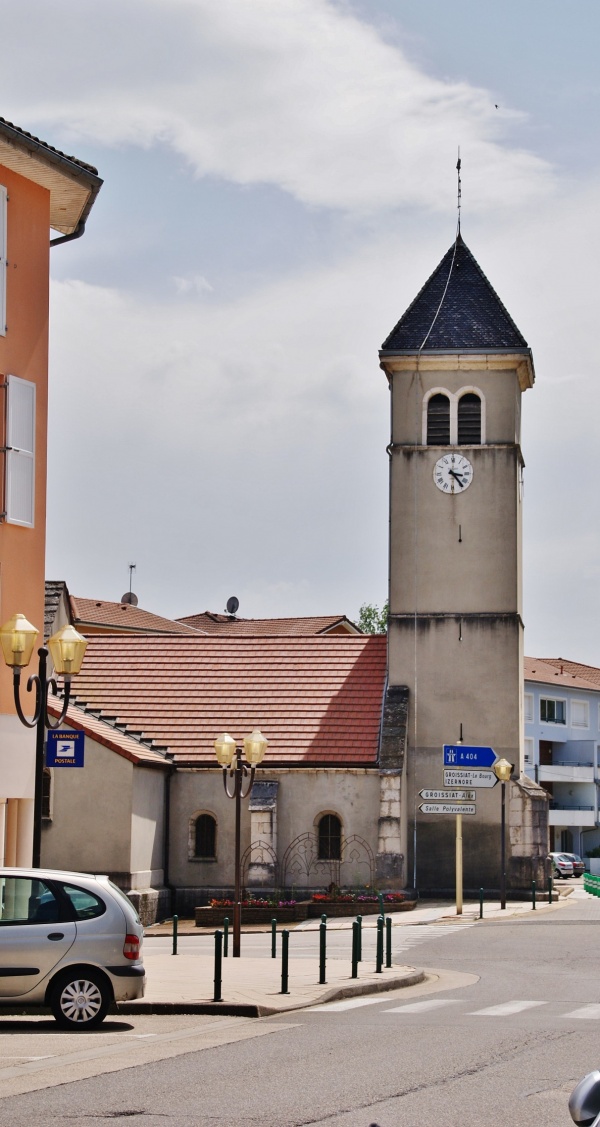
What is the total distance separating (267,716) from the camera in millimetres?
42469

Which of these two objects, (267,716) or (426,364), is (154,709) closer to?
(267,716)

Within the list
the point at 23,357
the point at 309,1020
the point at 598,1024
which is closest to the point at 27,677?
the point at 23,357

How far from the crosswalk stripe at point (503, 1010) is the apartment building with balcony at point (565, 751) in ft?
207

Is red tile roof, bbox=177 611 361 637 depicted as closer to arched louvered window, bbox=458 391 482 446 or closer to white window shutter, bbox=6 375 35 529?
arched louvered window, bbox=458 391 482 446

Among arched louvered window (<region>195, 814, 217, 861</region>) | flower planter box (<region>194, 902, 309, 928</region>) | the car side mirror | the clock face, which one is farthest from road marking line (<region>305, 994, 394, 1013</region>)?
the clock face

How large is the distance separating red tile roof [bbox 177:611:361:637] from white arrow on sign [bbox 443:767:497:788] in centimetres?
2627

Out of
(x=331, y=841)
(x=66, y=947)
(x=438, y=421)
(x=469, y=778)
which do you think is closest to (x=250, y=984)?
(x=66, y=947)

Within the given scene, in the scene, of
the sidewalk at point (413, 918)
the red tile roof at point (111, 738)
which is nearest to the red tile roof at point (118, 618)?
the red tile roof at point (111, 738)

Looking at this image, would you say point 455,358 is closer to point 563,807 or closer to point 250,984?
point 250,984

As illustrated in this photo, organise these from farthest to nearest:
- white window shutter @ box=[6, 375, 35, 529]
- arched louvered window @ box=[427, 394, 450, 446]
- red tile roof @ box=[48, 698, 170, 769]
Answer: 1. arched louvered window @ box=[427, 394, 450, 446]
2. red tile roof @ box=[48, 698, 170, 769]
3. white window shutter @ box=[6, 375, 35, 529]

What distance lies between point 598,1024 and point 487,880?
1018 inches

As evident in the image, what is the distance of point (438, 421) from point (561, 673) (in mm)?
48761

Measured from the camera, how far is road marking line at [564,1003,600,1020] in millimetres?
16547

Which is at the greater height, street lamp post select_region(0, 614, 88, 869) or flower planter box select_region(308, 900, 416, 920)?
street lamp post select_region(0, 614, 88, 869)
